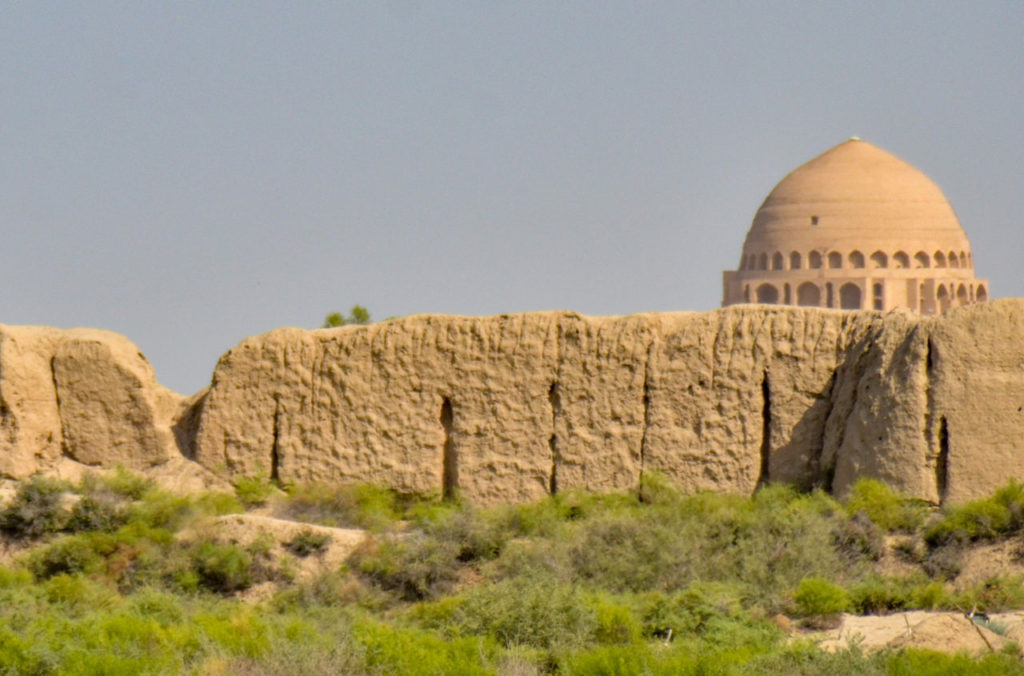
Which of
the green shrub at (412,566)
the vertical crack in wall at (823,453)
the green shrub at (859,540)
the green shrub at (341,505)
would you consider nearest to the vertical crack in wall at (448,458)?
the green shrub at (341,505)

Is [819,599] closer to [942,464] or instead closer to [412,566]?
[942,464]

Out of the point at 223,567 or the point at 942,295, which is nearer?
the point at 223,567

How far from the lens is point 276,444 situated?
91.8 feet

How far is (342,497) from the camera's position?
2731 cm

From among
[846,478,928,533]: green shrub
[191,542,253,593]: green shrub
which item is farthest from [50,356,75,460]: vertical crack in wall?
[846,478,928,533]: green shrub

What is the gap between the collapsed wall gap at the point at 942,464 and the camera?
82.2 feet

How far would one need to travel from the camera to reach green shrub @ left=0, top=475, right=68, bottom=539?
26.1m

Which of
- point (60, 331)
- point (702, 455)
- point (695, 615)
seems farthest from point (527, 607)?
point (60, 331)

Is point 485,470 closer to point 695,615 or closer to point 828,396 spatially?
point 828,396

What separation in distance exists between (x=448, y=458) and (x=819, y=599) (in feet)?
22.5

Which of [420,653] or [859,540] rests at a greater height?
[859,540]

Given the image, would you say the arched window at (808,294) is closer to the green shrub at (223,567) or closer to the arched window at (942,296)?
the arched window at (942,296)

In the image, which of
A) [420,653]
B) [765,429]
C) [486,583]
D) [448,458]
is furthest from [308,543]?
[420,653]

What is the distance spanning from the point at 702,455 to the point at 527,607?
5.60 meters
